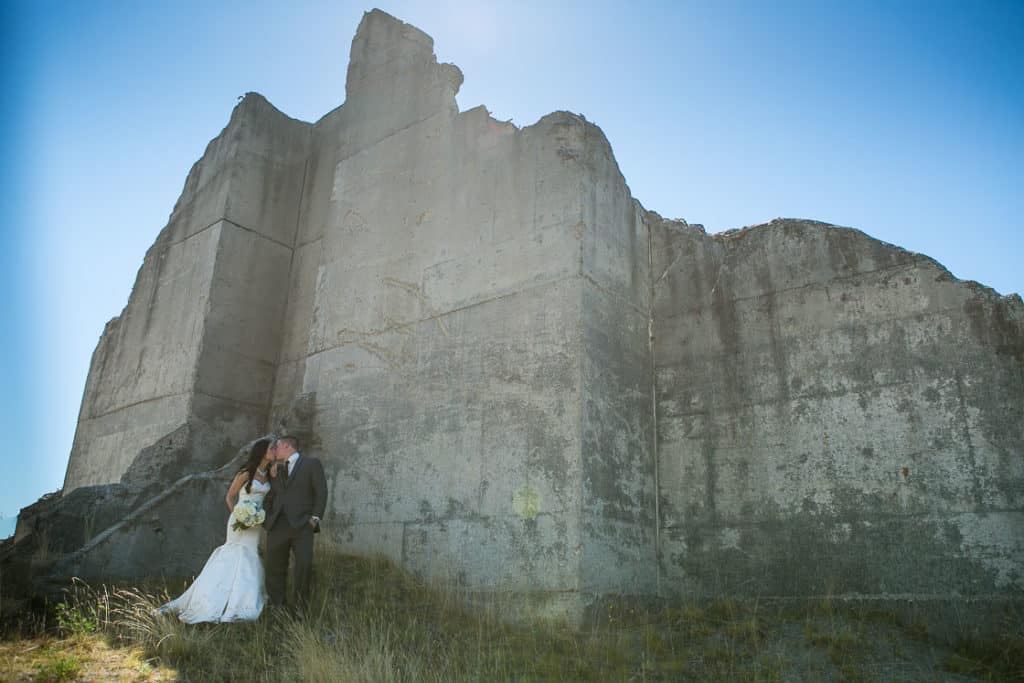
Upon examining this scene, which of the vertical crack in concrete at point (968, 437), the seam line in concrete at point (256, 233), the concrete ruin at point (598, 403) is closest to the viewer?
the vertical crack in concrete at point (968, 437)

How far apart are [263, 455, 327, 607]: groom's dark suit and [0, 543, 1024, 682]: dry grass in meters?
0.32

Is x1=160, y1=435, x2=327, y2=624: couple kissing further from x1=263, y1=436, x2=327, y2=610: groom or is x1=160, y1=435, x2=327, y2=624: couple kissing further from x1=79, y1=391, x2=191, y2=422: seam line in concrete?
x1=79, y1=391, x2=191, y2=422: seam line in concrete

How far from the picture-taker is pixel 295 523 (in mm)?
6488

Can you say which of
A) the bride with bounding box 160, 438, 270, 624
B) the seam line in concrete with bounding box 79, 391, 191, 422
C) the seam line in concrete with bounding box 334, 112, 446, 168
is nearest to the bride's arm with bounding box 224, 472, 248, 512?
the bride with bounding box 160, 438, 270, 624

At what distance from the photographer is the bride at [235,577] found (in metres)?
6.13

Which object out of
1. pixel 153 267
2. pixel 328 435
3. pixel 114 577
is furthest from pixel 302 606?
pixel 153 267

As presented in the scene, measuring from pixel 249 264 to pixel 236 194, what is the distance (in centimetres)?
102

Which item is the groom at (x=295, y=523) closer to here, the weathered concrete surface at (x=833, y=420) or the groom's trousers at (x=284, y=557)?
the groom's trousers at (x=284, y=557)

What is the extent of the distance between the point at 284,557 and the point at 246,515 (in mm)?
473

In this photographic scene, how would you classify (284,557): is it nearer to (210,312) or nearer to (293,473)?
(293,473)

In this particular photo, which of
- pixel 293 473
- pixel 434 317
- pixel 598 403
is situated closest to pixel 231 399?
pixel 434 317

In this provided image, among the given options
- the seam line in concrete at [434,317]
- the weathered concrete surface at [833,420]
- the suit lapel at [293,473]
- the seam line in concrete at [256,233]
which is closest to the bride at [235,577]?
the suit lapel at [293,473]

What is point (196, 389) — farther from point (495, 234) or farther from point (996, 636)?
point (996, 636)

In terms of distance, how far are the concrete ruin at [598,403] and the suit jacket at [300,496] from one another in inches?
42.4
